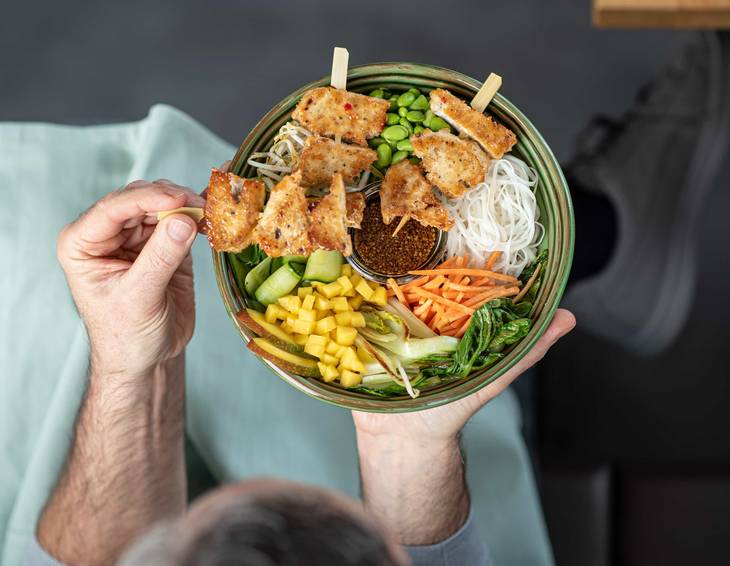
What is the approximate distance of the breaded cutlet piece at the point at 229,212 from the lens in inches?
56.2

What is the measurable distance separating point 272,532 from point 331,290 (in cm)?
77

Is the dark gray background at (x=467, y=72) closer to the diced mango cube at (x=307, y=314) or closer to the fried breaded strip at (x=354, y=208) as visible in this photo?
the fried breaded strip at (x=354, y=208)

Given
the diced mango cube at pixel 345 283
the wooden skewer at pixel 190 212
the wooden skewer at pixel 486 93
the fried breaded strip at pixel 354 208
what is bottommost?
the diced mango cube at pixel 345 283

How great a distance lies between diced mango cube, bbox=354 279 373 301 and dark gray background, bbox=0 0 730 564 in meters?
1.92

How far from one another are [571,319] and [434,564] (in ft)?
2.34

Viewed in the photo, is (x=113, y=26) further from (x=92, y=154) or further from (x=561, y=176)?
(x=561, y=176)

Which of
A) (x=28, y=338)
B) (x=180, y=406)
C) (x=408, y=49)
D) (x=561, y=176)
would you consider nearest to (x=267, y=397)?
(x=180, y=406)

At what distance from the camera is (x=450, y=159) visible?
4.95ft

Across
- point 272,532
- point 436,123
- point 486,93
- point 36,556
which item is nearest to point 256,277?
point 436,123

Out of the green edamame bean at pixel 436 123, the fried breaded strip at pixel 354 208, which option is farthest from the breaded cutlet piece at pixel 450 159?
the fried breaded strip at pixel 354 208

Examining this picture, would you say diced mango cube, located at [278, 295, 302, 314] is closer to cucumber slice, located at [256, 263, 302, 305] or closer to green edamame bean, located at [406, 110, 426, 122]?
cucumber slice, located at [256, 263, 302, 305]

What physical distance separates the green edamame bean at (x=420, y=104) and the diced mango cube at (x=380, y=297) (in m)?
0.38

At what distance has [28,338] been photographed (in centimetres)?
215

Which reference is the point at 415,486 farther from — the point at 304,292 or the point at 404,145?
the point at 404,145
